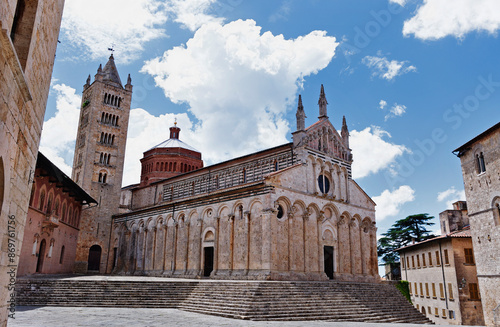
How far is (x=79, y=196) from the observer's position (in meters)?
30.8

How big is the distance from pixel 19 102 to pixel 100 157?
108 ft

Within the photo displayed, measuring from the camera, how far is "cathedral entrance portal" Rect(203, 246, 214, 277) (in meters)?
26.2

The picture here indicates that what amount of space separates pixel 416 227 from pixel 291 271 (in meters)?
25.2

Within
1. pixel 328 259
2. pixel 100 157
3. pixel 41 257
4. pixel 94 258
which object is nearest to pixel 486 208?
pixel 328 259

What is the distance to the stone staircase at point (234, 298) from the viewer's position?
16109mm

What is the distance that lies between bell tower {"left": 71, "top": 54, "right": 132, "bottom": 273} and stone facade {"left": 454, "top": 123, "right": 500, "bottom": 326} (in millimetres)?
29783

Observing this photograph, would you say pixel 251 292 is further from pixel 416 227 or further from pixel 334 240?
pixel 416 227

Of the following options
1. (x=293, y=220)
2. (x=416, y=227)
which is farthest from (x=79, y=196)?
(x=416, y=227)

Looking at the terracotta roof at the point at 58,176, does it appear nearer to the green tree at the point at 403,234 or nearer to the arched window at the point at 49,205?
the arched window at the point at 49,205

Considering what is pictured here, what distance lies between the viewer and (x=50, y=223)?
80.4ft

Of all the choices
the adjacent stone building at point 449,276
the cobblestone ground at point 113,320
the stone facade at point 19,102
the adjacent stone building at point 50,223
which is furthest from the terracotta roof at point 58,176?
the adjacent stone building at point 449,276

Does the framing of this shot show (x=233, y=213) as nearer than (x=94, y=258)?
Yes

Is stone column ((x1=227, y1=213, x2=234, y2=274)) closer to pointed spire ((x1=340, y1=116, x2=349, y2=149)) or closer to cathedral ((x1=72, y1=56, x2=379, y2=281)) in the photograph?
cathedral ((x1=72, y1=56, x2=379, y2=281))

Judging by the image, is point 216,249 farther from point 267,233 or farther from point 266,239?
point 267,233
